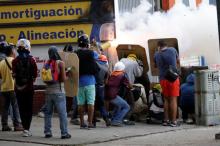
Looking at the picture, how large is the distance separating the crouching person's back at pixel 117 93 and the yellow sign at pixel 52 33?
1.99 metres

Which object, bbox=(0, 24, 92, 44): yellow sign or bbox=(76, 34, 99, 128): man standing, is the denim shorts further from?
bbox=(0, 24, 92, 44): yellow sign

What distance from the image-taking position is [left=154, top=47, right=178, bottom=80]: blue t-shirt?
1312 centimetres

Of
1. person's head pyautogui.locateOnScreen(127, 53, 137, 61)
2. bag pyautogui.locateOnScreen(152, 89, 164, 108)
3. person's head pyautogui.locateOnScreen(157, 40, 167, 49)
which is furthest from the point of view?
person's head pyautogui.locateOnScreen(127, 53, 137, 61)

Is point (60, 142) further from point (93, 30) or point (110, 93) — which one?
point (93, 30)

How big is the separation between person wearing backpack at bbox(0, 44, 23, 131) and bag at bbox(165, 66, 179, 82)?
327 centimetres

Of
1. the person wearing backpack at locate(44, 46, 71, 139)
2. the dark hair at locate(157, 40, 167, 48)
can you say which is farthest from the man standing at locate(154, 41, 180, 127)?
the person wearing backpack at locate(44, 46, 71, 139)

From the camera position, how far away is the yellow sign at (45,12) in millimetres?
14734

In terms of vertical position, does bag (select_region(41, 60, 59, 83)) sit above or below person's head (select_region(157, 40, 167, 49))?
below

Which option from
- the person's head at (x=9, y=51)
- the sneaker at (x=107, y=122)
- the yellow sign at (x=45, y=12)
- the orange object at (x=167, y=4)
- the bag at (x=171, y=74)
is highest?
the orange object at (x=167, y=4)

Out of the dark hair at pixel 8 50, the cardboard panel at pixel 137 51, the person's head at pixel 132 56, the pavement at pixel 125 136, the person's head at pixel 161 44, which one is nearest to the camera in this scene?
the pavement at pixel 125 136

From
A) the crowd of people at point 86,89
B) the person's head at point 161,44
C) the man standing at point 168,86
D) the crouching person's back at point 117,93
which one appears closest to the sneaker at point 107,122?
the crowd of people at point 86,89

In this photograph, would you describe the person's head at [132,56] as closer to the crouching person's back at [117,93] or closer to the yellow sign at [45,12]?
the crouching person's back at [117,93]

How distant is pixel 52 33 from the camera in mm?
14781

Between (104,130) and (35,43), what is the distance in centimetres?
353
